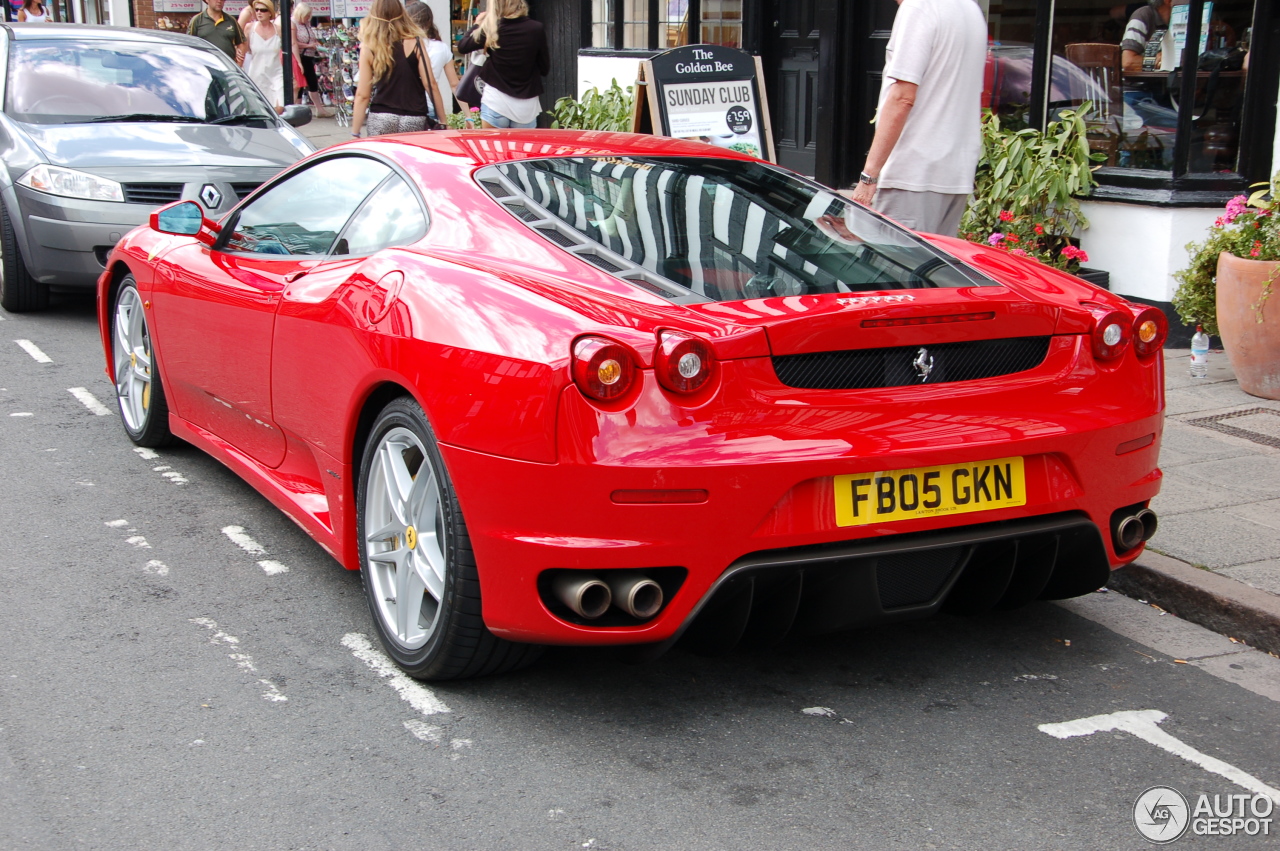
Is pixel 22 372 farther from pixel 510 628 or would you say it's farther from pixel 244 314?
pixel 510 628

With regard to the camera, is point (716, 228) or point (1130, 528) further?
point (716, 228)

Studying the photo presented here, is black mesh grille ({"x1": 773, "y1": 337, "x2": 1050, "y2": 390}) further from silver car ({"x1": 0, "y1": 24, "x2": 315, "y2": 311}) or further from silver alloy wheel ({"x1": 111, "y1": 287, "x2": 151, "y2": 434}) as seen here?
silver car ({"x1": 0, "y1": 24, "x2": 315, "y2": 311})

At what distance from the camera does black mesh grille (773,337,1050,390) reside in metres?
3.11

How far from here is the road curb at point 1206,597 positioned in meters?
3.91

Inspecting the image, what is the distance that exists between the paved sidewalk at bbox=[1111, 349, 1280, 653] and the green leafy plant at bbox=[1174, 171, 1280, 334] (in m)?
0.54

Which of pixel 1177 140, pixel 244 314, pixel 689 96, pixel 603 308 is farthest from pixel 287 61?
pixel 603 308

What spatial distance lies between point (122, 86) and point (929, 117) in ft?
19.2

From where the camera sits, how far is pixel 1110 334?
347 cm

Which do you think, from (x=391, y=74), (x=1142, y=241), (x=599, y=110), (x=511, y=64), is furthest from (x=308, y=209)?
(x=599, y=110)

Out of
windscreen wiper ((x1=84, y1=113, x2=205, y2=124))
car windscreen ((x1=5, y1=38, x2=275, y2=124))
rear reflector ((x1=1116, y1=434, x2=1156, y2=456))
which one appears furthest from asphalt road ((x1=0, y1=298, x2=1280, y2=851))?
car windscreen ((x1=5, y1=38, x2=275, y2=124))

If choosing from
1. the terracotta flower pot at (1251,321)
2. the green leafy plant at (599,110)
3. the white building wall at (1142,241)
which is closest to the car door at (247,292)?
the terracotta flower pot at (1251,321)

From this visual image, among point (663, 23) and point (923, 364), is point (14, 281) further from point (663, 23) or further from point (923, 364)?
point (663, 23)

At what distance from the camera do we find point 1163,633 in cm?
401

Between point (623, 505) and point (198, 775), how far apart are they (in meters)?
1.14
